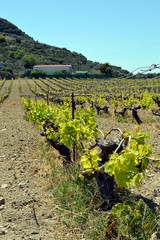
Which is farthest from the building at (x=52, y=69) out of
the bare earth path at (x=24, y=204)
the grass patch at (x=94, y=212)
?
the grass patch at (x=94, y=212)

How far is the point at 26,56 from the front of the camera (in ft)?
394

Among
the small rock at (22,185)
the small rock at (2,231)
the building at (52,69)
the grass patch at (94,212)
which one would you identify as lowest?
the building at (52,69)

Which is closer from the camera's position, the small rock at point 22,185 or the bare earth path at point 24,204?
the bare earth path at point 24,204

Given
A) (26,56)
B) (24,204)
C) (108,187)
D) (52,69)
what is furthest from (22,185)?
(26,56)

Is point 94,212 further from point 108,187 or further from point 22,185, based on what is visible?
point 22,185

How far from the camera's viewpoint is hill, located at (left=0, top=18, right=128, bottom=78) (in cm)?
11069

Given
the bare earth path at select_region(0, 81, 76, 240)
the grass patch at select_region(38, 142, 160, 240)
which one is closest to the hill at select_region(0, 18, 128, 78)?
the bare earth path at select_region(0, 81, 76, 240)

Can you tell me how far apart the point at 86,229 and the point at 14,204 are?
66.8 inches

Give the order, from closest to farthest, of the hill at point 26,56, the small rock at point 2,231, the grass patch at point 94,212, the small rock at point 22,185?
the grass patch at point 94,212 → the small rock at point 2,231 → the small rock at point 22,185 → the hill at point 26,56

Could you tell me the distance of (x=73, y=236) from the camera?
540cm

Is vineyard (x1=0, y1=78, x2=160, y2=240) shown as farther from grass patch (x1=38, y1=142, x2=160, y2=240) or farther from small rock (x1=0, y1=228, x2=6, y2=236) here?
small rock (x1=0, y1=228, x2=6, y2=236)

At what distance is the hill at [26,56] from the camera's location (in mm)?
110688

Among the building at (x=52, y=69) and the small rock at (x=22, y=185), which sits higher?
→ the small rock at (x=22, y=185)

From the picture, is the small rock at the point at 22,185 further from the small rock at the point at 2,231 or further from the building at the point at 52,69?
the building at the point at 52,69
